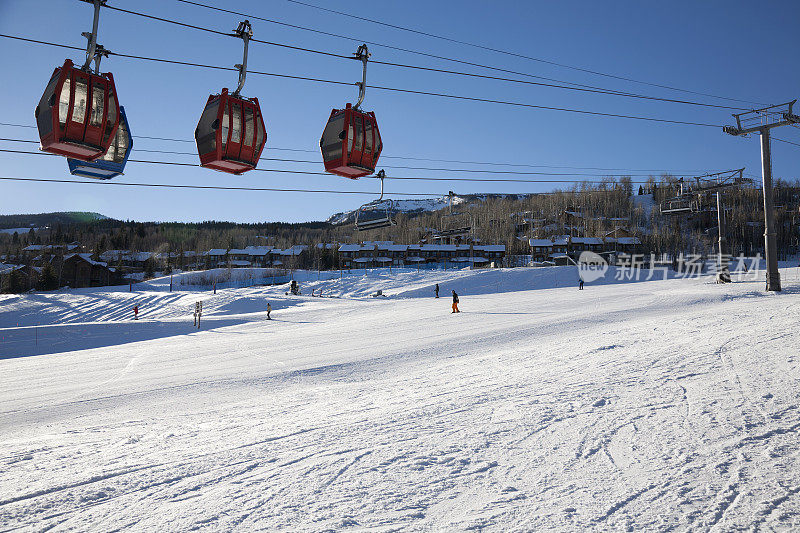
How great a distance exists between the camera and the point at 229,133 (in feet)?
22.1

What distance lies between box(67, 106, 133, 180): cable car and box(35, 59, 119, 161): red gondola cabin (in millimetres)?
790

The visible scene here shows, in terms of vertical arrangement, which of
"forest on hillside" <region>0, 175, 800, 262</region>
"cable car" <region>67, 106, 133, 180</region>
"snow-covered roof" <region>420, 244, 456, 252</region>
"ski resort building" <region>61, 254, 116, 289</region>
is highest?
"forest on hillside" <region>0, 175, 800, 262</region>

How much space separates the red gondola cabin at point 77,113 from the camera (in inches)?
222

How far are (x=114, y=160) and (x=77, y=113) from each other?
1.37 metres

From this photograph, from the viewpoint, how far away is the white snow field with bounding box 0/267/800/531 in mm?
3443

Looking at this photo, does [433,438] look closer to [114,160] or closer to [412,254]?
[114,160]

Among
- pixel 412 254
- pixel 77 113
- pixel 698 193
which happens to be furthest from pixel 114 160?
pixel 412 254

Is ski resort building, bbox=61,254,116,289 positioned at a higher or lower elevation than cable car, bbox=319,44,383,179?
lower

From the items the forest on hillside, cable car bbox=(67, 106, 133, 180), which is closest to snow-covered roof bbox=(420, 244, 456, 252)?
the forest on hillside

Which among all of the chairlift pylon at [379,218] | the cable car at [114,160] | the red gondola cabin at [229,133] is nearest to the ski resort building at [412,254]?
the chairlift pylon at [379,218]

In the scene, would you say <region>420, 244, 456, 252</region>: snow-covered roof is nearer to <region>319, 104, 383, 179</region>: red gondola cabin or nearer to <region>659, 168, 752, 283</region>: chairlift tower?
<region>659, 168, 752, 283</region>: chairlift tower

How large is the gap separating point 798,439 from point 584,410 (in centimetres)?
207

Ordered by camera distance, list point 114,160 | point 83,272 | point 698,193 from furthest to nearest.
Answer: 1. point 83,272
2. point 698,193
3. point 114,160

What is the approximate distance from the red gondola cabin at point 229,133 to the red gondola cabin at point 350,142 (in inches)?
49.1
